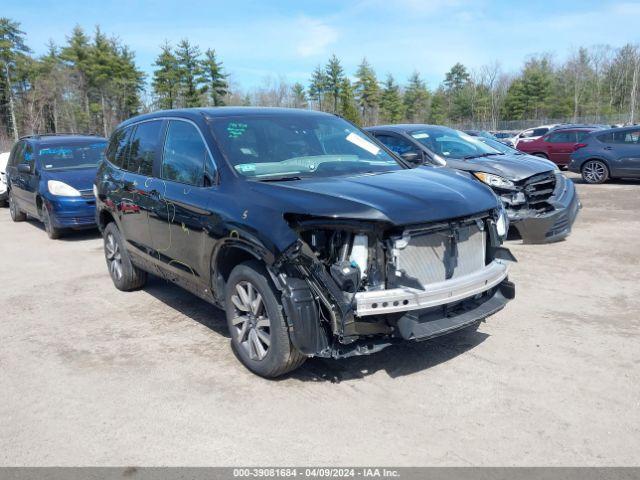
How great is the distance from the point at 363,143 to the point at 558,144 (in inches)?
643

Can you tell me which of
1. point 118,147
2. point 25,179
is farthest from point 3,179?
point 118,147

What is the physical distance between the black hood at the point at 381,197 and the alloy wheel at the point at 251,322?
670 millimetres

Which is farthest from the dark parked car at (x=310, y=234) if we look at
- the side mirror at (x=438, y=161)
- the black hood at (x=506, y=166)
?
the black hood at (x=506, y=166)

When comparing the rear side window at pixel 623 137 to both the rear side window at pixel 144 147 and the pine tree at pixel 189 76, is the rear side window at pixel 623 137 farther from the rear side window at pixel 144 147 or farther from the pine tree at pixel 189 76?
the pine tree at pixel 189 76

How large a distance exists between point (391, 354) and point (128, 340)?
2.33m

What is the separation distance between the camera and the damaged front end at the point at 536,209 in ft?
25.3

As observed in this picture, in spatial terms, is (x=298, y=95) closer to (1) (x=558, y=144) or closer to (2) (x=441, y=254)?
(1) (x=558, y=144)

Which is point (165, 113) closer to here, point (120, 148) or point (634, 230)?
point (120, 148)

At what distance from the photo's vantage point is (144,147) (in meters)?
5.54

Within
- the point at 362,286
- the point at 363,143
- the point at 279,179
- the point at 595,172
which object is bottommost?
the point at 595,172

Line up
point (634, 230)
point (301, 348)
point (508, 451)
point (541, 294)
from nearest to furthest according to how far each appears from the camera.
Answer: point (508, 451), point (301, 348), point (541, 294), point (634, 230)

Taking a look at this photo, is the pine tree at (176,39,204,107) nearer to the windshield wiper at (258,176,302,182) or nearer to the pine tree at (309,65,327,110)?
the pine tree at (309,65,327,110)

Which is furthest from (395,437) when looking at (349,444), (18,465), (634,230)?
(634,230)

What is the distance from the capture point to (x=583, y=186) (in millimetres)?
15250
